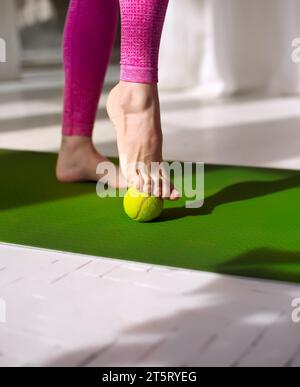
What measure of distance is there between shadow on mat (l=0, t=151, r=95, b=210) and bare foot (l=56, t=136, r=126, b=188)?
0.02 meters

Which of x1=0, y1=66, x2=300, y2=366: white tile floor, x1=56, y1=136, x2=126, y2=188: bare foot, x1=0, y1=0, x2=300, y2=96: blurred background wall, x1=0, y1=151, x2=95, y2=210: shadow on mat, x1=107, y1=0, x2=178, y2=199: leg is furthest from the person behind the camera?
x1=0, y1=0, x2=300, y2=96: blurred background wall

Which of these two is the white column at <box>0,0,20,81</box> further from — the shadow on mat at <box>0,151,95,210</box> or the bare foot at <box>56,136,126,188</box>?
the bare foot at <box>56,136,126,188</box>

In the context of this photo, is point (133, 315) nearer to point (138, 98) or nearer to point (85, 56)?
point (138, 98)

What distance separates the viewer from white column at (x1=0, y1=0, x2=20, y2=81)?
4848 millimetres

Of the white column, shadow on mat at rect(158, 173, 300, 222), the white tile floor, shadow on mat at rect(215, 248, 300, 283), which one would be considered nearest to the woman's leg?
shadow on mat at rect(158, 173, 300, 222)

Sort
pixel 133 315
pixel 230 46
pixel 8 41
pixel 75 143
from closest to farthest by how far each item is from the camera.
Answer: pixel 133 315 < pixel 75 143 < pixel 230 46 < pixel 8 41

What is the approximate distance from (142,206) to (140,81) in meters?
0.23

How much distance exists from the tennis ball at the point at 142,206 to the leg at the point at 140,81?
2cm

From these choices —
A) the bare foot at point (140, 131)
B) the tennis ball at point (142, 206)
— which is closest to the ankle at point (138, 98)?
the bare foot at point (140, 131)

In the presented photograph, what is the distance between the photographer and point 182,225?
126 centimetres

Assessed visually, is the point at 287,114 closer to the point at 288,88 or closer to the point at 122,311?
the point at 288,88

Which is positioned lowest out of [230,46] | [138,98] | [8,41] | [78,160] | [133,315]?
[133,315]

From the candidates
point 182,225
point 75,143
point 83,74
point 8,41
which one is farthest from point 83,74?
point 8,41
